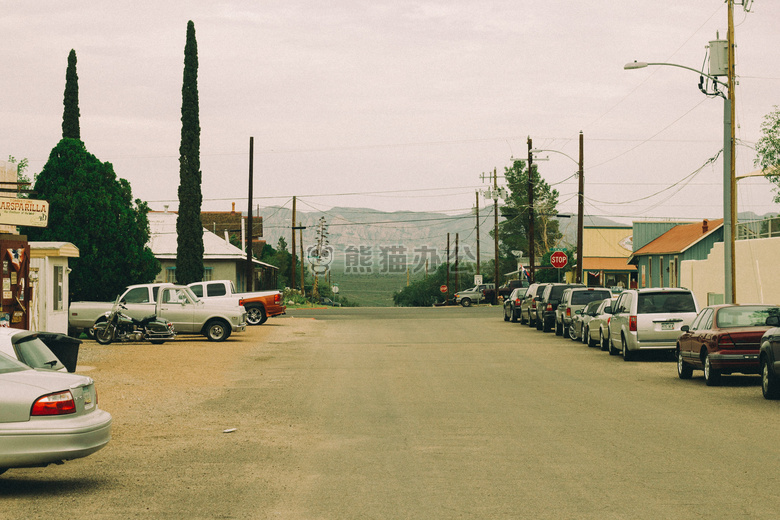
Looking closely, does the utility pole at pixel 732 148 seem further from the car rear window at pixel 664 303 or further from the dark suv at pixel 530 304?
the dark suv at pixel 530 304

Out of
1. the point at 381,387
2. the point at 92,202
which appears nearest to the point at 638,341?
the point at 381,387

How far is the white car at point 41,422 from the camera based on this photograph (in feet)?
25.9

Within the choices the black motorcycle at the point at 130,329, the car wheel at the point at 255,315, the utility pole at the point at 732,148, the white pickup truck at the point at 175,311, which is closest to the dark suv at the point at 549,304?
the utility pole at the point at 732,148

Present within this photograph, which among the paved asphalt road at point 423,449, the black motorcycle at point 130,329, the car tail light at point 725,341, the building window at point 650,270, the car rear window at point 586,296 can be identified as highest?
the building window at point 650,270

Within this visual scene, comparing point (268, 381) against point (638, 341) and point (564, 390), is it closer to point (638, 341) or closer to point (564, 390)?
point (564, 390)

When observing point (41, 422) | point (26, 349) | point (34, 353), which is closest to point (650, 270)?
point (34, 353)

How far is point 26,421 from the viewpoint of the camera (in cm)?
795

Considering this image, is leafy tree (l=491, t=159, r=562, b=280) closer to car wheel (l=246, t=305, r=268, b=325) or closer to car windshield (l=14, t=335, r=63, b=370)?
car wheel (l=246, t=305, r=268, b=325)

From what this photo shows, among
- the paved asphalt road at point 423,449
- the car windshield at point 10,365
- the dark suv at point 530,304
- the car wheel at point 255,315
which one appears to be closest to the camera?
the paved asphalt road at point 423,449

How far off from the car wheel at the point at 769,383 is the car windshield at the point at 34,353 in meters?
10.8

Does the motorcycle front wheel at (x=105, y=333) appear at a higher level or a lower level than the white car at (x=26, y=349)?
lower

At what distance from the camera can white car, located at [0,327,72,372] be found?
9.12 m

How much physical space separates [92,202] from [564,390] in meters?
22.1

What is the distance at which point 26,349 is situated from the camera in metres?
9.47
